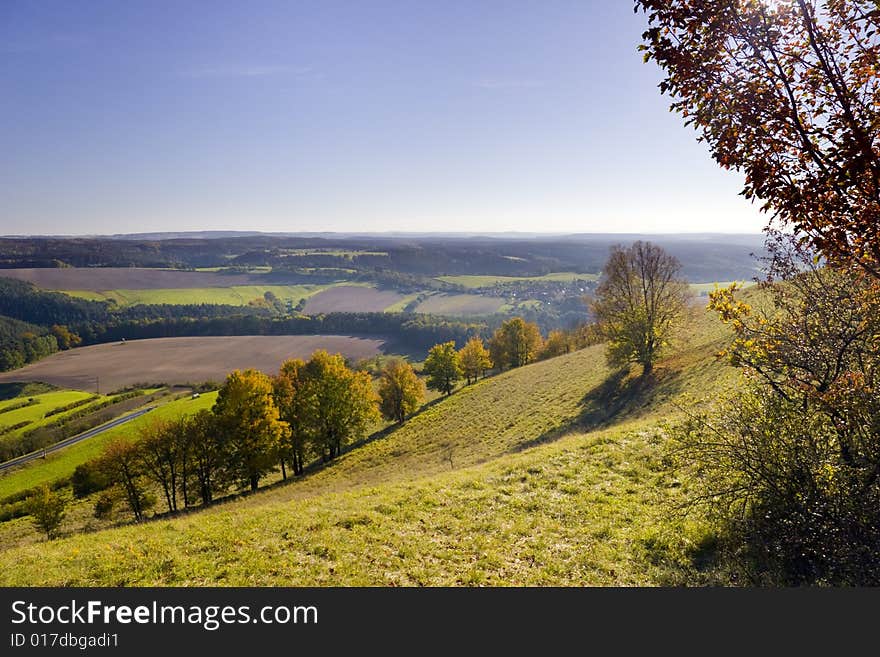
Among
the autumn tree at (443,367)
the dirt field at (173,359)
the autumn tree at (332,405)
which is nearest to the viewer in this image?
the autumn tree at (332,405)

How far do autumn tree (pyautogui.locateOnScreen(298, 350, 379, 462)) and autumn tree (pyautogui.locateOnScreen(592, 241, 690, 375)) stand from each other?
77.7 ft

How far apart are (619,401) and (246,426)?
2649cm

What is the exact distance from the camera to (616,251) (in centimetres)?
2972

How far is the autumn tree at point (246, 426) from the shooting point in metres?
30.1

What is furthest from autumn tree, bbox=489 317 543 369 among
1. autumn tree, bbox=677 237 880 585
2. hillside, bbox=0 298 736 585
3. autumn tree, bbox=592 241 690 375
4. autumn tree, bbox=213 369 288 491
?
autumn tree, bbox=677 237 880 585

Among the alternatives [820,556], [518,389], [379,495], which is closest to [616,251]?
[518,389]

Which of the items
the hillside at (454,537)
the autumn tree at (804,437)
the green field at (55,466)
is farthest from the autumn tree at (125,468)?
the autumn tree at (804,437)

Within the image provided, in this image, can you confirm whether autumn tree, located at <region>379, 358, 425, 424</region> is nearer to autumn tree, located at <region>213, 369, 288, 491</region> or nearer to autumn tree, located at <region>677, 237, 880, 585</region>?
autumn tree, located at <region>213, 369, 288, 491</region>

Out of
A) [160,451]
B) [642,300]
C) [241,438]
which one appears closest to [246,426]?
[241,438]

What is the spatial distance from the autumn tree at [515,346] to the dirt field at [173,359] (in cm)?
6048

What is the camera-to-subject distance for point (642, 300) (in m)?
29.6

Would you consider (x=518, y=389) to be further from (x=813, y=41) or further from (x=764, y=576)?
(x=813, y=41)

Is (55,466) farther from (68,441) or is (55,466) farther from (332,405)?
(332,405)

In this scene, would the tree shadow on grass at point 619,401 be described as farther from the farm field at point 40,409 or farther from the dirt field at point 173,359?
the dirt field at point 173,359
